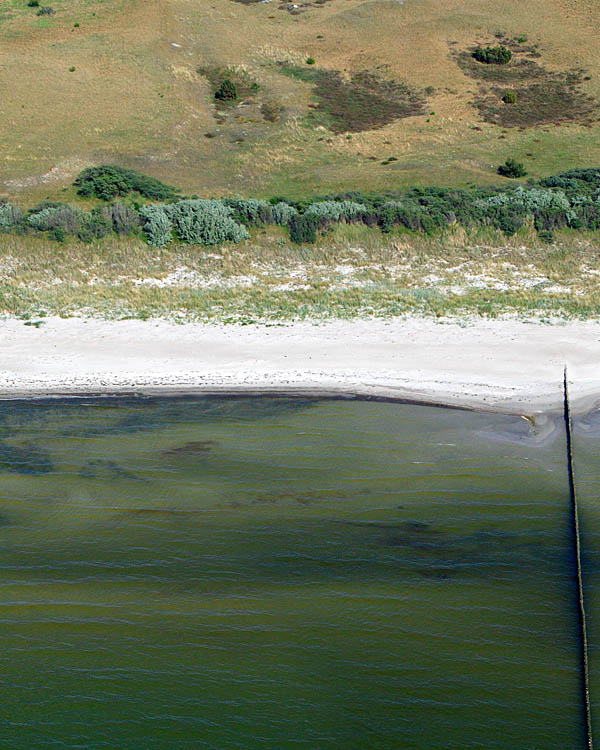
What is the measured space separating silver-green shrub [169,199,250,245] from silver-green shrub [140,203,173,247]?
43 centimetres

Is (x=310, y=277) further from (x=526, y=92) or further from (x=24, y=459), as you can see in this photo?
(x=526, y=92)

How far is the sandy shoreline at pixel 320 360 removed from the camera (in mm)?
20047

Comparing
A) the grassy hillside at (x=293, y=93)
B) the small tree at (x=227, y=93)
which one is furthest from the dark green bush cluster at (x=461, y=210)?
the small tree at (x=227, y=93)

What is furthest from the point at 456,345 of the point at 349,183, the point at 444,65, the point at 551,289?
the point at 444,65

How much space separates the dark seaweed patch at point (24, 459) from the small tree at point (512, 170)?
Result: 40.1 m

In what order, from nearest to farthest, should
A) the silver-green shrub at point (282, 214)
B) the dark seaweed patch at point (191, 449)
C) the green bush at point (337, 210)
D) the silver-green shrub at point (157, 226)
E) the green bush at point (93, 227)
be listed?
the dark seaweed patch at point (191, 449)
the green bush at point (93, 227)
the silver-green shrub at point (157, 226)
the silver-green shrub at point (282, 214)
the green bush at point (337, 210)

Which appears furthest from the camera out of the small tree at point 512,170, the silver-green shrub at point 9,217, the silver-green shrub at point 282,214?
the small tree at point 512,170

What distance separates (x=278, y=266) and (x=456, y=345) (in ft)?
35.9

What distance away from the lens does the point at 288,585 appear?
12.6 metres

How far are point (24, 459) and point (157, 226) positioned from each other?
18.2 meters

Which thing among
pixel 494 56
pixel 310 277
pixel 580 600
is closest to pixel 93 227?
pixel 310 277

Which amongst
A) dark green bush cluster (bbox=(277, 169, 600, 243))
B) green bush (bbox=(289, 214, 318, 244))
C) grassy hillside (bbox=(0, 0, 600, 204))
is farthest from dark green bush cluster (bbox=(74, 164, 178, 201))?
green bush (bbox=(289, 214, 318, 244))

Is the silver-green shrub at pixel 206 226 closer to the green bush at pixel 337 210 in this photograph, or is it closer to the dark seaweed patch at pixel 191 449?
the green bush at pixel 337 210

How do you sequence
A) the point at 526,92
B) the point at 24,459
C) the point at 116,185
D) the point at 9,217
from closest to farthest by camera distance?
1. the point at 24,459
2. the point at 9,217
3. the point at 116,185
4. the point at 526,92
